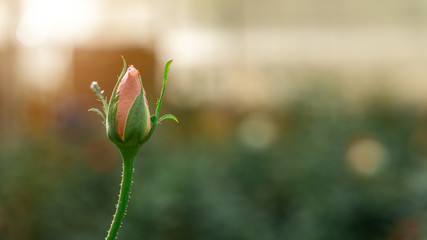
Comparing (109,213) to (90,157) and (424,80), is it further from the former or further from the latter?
(424,80)

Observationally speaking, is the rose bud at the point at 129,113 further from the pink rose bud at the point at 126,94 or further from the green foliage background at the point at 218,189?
the green foliage background at the point at 218,189

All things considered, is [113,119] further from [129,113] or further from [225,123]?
[225,123]

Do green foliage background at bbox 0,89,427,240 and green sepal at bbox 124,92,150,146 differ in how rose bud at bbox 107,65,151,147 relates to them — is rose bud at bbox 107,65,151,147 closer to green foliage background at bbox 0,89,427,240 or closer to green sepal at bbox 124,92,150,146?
green sepal at bbox 124,92,150,146

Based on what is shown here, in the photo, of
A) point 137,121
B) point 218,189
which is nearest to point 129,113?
point 137,121

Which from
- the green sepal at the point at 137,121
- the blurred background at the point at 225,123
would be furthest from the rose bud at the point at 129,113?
the blurred background at the point at 225,123

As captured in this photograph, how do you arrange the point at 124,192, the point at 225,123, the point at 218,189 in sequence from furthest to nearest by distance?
the point at 225,123, the point at 218,189, the point at 124,192

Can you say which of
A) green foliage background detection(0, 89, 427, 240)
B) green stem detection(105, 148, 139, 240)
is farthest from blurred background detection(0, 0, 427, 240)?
green stem detection(105, 148, 139, 240)
